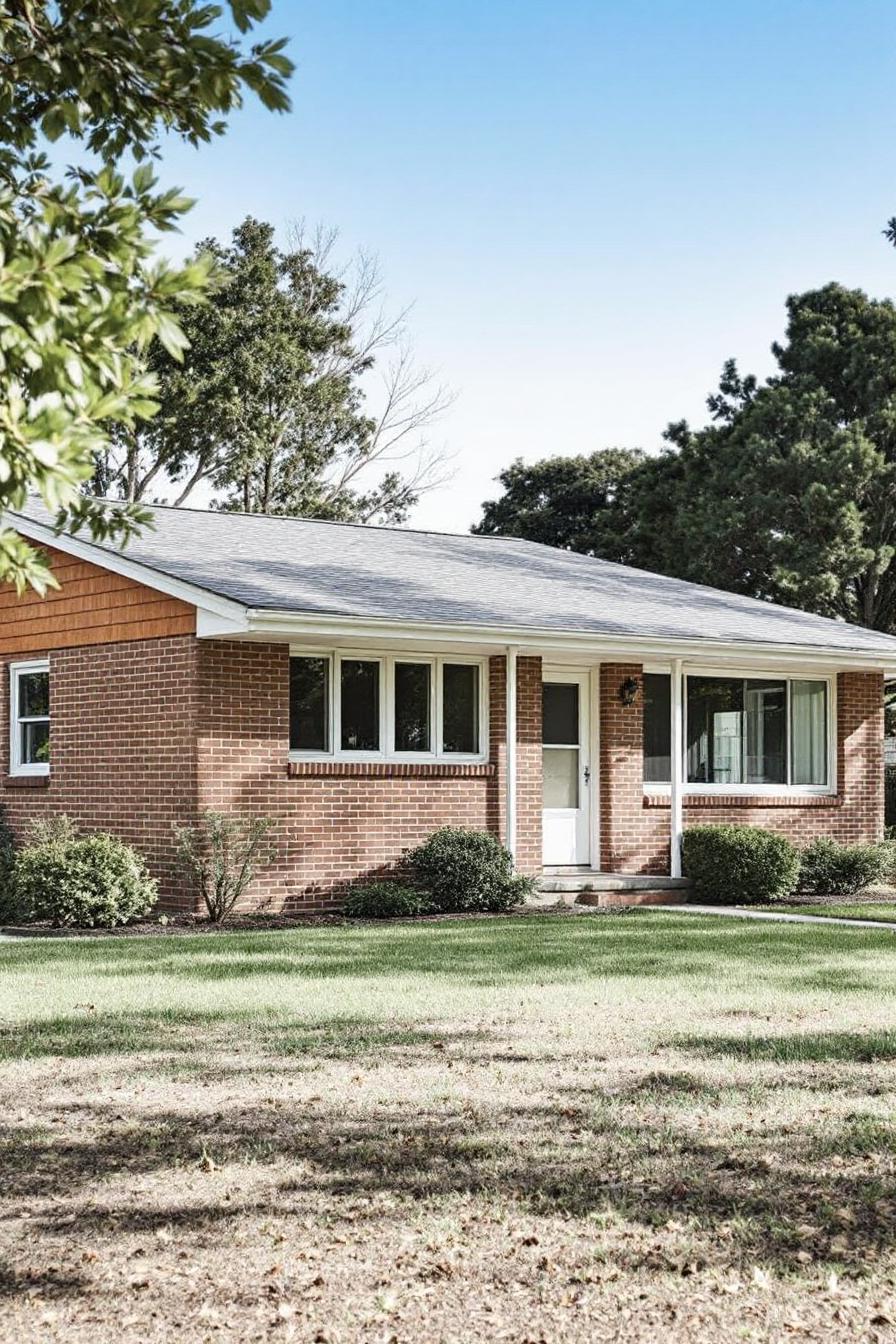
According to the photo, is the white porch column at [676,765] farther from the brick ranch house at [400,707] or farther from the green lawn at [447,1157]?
the green lawn at [447,1157]

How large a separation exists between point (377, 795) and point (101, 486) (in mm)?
23065

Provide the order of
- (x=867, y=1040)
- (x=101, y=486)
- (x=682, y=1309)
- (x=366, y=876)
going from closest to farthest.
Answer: (x=682, y=1309) < (x=867, y=1040) < (x=366, y=876) < (x=101, y=486)

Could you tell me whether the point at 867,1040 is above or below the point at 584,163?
below

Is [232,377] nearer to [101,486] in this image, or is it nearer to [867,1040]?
[101,486]

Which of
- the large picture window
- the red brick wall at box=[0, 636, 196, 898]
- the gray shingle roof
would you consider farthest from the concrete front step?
the red brick wall at box=[0, 636, 196, 898]

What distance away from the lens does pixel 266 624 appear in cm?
1477

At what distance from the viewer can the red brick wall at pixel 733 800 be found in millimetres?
18750

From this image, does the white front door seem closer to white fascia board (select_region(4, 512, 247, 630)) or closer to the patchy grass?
the patchy grass

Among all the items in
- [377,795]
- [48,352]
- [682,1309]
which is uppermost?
[48,352]

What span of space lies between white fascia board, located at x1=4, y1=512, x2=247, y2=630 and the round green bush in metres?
2.63

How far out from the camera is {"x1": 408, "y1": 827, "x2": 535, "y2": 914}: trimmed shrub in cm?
1638

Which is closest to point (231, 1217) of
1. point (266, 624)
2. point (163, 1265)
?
point (163, 1265)

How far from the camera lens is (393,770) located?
16.9 m

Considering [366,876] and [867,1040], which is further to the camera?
[366,876]
